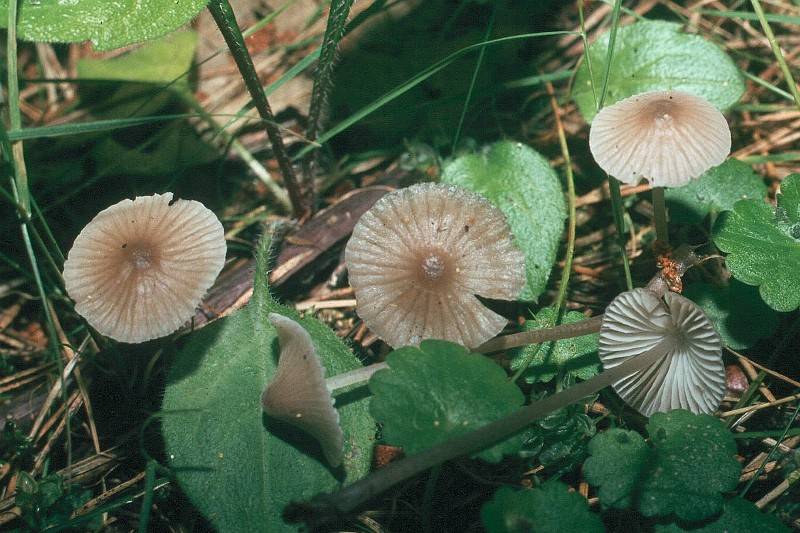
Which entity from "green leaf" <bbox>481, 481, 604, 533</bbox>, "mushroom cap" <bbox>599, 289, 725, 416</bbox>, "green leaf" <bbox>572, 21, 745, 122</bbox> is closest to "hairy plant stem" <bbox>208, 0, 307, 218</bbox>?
"green leaf" <bbox>572, 21, 745, 122</bbox>

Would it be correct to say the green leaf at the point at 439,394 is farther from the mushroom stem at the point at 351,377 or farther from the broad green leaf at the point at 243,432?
the broad green leaf at the point at 243,432

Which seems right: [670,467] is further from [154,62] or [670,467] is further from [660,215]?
[154,62]

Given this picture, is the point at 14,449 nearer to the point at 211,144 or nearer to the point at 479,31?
the point at 211,144

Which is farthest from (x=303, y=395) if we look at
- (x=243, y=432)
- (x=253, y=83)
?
(x=253, y=83)

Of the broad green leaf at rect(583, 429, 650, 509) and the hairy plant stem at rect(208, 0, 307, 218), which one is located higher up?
the hairy plant stem at rect(208, 0, 307, 218)

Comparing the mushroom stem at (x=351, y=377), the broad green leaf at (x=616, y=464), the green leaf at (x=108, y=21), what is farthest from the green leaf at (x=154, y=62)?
the broad green leaf at (x=616, y=464)

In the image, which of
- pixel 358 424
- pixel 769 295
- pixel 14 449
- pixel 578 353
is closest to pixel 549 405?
pixel 578 353

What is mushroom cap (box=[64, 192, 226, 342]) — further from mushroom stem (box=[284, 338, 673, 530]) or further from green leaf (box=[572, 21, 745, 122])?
green leaf (box=[572, 21, 745, 122])

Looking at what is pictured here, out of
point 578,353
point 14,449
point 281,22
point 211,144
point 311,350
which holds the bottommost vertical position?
point 578,353
